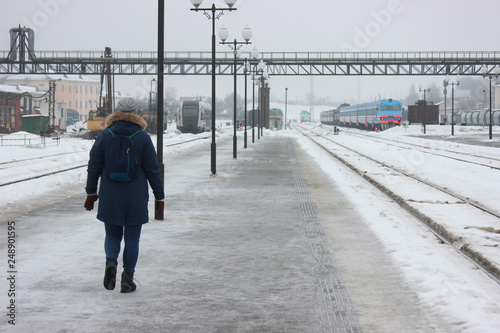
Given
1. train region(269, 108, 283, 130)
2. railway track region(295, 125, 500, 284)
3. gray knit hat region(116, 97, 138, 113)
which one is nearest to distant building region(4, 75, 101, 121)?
train region(269, 108, 283, 130)

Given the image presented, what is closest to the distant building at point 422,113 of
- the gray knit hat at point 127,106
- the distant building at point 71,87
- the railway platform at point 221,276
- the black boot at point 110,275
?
the railway platform at point 221,276

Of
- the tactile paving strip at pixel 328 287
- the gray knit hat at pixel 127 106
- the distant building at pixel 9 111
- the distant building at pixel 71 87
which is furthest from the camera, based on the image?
the distant building at pixel 71 87

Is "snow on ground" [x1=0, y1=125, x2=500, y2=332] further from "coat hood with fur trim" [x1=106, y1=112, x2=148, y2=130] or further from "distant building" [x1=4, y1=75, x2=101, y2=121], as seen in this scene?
"distant building" [x1=4, y1=75, x2=101, y2=121]

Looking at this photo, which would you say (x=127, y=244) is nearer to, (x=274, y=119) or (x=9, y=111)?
(x=9, y=111)

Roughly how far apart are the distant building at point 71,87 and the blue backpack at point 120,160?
12781cm

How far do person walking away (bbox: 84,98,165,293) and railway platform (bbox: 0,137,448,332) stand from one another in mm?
382

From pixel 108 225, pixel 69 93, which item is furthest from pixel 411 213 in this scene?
pixel 69 93

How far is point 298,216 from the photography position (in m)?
11.4

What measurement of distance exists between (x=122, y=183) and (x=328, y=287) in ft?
7.57

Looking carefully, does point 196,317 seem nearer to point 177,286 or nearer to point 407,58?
point 177,286

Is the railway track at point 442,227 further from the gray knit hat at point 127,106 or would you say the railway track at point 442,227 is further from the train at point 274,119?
the train at point 274,119

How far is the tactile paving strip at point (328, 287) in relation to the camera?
5.26 metres

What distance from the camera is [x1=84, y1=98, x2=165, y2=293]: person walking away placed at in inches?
237

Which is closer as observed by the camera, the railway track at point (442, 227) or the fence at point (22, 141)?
the railway track at point (442, 227)
